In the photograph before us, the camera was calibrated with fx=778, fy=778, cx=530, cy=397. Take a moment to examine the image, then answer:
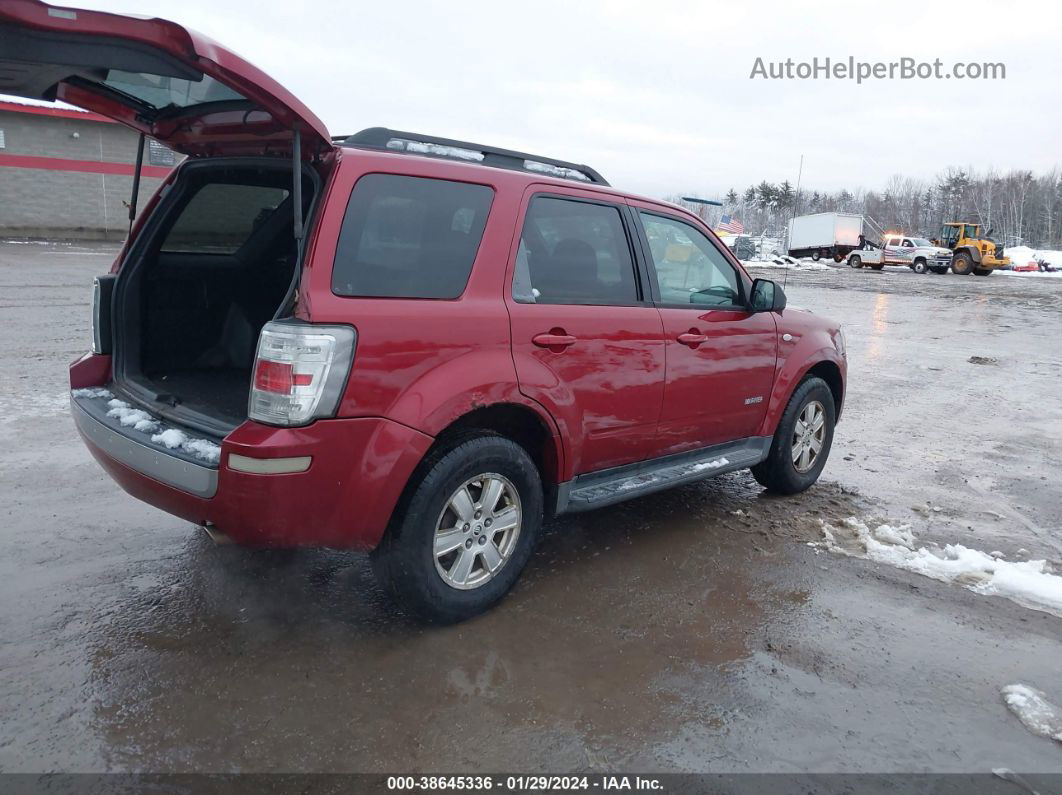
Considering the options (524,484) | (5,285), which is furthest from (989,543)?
(5,285)

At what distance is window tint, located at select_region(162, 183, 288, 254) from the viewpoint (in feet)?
12.8

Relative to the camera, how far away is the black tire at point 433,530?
3.01m

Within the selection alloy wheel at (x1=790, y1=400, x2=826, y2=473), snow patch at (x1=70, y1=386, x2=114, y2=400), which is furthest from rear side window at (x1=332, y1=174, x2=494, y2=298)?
alloy wheel at (x1=790, y1=400, x2=826, y2=473)

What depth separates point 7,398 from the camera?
254 inches

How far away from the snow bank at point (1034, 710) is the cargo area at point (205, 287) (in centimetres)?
332

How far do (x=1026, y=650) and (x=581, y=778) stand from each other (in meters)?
2.14

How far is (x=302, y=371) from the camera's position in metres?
2.71

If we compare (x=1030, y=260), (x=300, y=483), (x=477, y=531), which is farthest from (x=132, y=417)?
(x=1030, y=260)

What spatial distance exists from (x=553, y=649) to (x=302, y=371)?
1499mm

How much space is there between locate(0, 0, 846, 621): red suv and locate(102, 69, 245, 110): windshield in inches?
0.7

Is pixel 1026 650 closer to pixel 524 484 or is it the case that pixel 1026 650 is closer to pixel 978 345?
pixel 524 484

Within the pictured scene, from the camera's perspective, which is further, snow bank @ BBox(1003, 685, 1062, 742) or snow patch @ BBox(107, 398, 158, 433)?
snow patch @ BBox(107, 398, 158, 433)

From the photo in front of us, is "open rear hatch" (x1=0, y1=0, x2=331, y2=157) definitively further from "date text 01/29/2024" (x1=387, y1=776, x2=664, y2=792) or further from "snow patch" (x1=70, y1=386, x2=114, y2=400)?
"date text 01/29/2024" (x1=387, y1=776, x2=664, y2=792)

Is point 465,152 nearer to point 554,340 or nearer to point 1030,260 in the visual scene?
point 554,340
